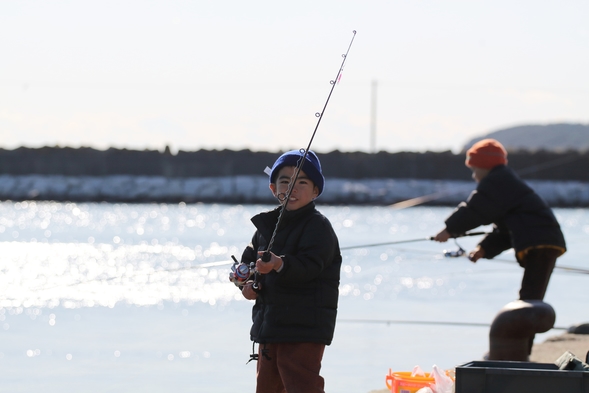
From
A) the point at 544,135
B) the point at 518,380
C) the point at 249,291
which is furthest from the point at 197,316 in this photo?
the point at 544,135

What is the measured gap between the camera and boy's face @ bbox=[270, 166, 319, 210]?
13.6 feet

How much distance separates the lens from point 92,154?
56.2m

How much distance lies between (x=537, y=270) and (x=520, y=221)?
0.94 feet

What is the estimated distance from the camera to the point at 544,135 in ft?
457

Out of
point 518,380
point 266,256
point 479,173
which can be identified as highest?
point 479,173

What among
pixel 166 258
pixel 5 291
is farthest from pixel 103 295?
pixel 166 258

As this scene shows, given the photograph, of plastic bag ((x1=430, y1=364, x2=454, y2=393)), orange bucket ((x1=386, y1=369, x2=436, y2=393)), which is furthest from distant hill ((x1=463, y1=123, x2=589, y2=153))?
plastic bag ((x1=430, y1=364, x2=454, y2=393))

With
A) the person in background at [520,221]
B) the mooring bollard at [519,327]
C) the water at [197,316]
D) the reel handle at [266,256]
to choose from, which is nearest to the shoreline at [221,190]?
the water at [197,316]

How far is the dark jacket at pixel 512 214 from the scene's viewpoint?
6.32m

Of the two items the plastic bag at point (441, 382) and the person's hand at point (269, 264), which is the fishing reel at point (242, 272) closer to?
the person's hand at point (269, 264)

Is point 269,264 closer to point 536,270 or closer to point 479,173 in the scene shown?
point 536,270

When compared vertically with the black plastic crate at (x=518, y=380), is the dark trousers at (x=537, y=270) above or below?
above

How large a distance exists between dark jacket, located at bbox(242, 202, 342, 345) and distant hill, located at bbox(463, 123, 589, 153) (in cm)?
12857

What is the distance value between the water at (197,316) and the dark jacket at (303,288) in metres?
1.87
